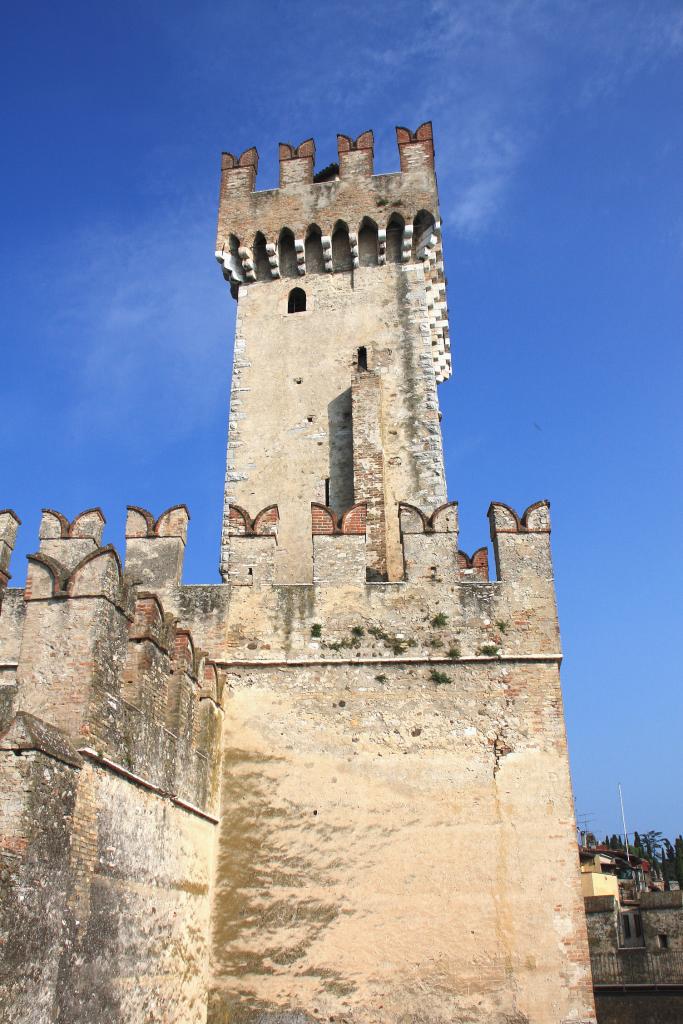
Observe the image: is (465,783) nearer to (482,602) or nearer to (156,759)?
(482,602)

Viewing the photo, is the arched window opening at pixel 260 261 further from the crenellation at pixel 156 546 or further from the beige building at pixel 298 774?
the crenellation at pixel 156 546

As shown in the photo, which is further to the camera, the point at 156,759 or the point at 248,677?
the point at 248,677

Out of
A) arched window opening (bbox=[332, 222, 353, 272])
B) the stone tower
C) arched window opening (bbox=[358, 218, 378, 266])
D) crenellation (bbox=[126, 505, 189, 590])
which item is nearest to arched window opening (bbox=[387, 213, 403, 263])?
the stone tower

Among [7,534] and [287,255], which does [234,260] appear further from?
[7,534]

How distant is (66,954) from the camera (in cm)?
681

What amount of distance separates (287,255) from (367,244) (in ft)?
5.76

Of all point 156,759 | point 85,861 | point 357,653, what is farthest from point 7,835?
point 357,653

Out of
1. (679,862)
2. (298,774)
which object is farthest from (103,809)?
(679,862)

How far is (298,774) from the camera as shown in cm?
1149

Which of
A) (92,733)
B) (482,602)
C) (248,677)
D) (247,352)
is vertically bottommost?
(92,733)

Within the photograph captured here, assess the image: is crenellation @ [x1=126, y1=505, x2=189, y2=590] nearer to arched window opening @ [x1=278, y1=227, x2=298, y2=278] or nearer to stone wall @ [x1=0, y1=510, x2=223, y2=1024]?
stone wall @ [x1=0, y1=510, x2=223, y2=1024]

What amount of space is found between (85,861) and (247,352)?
38.9 feet

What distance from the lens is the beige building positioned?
25.1ft

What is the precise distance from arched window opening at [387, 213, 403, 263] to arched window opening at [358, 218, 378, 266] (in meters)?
0.29
